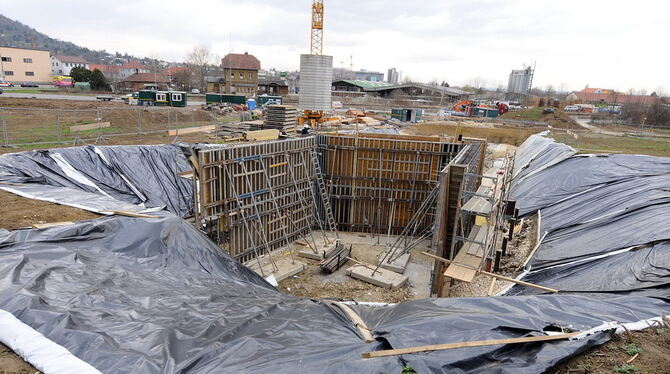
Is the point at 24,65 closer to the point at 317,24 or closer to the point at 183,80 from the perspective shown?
the point at 183,80

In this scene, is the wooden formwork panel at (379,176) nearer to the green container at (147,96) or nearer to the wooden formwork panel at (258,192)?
the wooden formwork panel at (258,192)

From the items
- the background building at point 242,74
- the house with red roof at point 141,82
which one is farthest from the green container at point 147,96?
the background building at point 242,74

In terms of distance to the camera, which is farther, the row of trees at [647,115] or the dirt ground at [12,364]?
the row of trees at [647,115]

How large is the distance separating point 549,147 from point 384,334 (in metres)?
20.0

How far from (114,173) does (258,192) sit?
5.55 m

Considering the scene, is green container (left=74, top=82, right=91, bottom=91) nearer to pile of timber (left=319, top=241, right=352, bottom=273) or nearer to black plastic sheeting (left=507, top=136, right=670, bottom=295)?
pile of timber (left=319, top=241, right=352, bottom=273)

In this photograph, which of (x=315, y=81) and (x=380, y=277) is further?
(x=315, y=81)

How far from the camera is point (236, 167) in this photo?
12.0 metres

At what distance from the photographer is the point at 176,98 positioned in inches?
1745

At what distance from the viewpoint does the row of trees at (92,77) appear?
2626 inches

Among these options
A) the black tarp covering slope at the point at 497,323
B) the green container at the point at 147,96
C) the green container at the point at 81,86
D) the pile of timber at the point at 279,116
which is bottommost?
the black tarp covering slope at the point at 497,323

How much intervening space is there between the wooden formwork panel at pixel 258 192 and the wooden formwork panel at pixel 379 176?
1169 mm

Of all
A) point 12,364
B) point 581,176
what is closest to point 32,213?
point 12,364

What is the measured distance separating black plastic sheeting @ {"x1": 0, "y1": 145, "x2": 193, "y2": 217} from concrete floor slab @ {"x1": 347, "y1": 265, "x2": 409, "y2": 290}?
6685 mm
